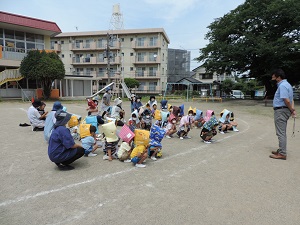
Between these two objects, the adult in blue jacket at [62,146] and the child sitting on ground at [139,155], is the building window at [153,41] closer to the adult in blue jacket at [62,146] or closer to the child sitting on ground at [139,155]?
the child sitting on ground at [139,155]

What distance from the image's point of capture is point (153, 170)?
4.31 meters

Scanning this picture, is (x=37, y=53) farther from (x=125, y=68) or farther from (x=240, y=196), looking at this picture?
(x=240, y=196)

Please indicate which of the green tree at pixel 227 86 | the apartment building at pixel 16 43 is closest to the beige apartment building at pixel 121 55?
the green tree at pixel 227 86

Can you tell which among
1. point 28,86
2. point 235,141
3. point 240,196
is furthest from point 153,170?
point 28,86

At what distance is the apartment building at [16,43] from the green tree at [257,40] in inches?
707

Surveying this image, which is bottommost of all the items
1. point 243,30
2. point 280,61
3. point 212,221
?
point 212,221

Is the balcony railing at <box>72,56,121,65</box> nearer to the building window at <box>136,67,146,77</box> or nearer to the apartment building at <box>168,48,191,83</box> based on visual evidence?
the building window at <box>136,67,146,77</box>

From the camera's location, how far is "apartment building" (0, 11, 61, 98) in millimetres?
21219

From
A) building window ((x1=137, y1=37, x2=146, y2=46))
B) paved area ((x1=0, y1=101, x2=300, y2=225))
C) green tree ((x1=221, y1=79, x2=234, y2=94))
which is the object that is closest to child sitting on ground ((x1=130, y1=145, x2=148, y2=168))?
paved area ((x1=0, y1=101, x2=300, y2=225))

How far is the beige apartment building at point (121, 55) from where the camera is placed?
126 feet

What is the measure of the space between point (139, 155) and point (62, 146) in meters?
1.54

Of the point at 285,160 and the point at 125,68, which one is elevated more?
the point at 125,68

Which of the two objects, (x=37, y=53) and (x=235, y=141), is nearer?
(x=235, y=141)

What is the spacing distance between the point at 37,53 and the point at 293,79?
27499mm
